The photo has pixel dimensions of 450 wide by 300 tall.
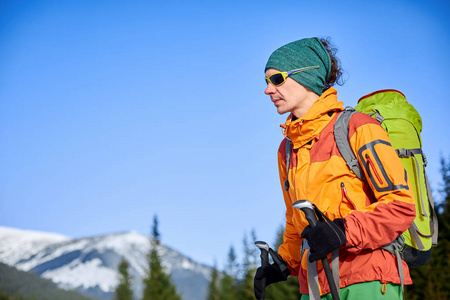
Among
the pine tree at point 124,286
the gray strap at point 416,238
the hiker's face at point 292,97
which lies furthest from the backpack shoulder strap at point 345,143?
the pine tree at point 124,286

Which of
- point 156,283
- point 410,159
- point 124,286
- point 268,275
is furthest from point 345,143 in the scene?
point 124,286

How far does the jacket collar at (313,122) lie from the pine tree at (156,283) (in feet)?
184

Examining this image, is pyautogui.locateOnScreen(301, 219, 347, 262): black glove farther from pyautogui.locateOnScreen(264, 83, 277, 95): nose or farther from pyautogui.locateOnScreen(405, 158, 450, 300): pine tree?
pyautogui.locateOnScreen(405, 158, 450, 300): pine tree

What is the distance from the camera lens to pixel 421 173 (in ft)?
9.25

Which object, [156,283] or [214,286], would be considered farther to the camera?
[214,286]

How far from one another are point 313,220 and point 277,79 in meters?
1.02

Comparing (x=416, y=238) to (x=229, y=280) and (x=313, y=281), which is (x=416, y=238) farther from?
(x=229, y=280)

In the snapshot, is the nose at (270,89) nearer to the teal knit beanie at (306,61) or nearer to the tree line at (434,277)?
the teal knit beanie at (306,61)

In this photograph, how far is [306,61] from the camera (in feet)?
10.1

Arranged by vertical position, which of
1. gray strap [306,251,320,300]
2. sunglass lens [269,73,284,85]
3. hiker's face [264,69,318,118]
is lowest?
gray strap [306,251,320,300]

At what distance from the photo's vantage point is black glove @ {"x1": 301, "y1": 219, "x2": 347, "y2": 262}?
2.41m

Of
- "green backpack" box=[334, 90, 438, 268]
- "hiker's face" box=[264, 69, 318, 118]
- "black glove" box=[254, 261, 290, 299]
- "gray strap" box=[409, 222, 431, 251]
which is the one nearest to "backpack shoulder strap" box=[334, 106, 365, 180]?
"green backpack" box=[334, 90, 438, 268]

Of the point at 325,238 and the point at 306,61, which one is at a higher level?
the point at 306,61

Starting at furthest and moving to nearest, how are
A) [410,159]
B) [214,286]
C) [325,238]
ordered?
[214,286] < [410,159] < [325,238]
